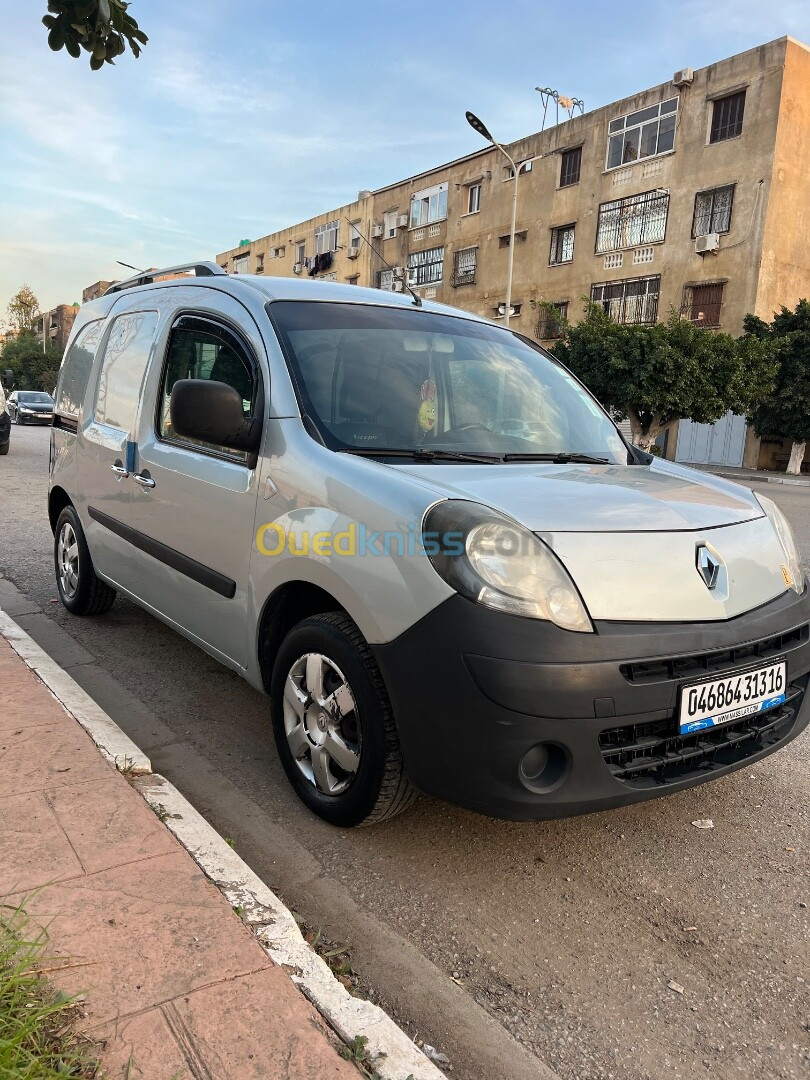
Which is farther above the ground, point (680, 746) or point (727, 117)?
point (727, 117)

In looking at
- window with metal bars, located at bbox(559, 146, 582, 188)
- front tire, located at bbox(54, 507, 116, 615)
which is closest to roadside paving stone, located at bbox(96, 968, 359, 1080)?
front tire, located at bbox(54, 507, 116, 615)

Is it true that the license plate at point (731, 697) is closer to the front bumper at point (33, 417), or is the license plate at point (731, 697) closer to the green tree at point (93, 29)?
the green tree at point (93, 29)

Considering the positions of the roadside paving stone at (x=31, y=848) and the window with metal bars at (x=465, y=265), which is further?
the window with metal bars at (x=465, y=265)

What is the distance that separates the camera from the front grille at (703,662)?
224 cm

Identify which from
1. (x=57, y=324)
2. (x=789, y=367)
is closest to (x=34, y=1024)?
(x=789, y=367)

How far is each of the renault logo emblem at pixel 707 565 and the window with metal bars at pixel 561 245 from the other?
32669 mm

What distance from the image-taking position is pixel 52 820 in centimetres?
246

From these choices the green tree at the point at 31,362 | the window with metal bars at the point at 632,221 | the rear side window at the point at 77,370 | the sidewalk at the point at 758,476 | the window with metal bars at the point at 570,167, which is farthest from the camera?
the green tree at the point at 31,362

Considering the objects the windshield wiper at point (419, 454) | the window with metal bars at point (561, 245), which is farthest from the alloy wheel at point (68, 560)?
the window with metal bars at point (561, 245)

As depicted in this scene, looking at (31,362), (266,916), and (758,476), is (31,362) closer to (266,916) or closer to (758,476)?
(758,476)

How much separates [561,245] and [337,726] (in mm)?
33624

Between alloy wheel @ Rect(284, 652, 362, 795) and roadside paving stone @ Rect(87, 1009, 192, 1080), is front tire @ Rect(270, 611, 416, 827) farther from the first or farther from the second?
roadside paving stone @ Rect(87, 1009, 192, 1080)

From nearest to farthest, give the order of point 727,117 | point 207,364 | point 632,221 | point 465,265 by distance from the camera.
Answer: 1. point 207,364
2. point 727,117
3. point 632,221
4. point 465,265

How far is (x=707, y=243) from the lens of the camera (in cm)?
2748
